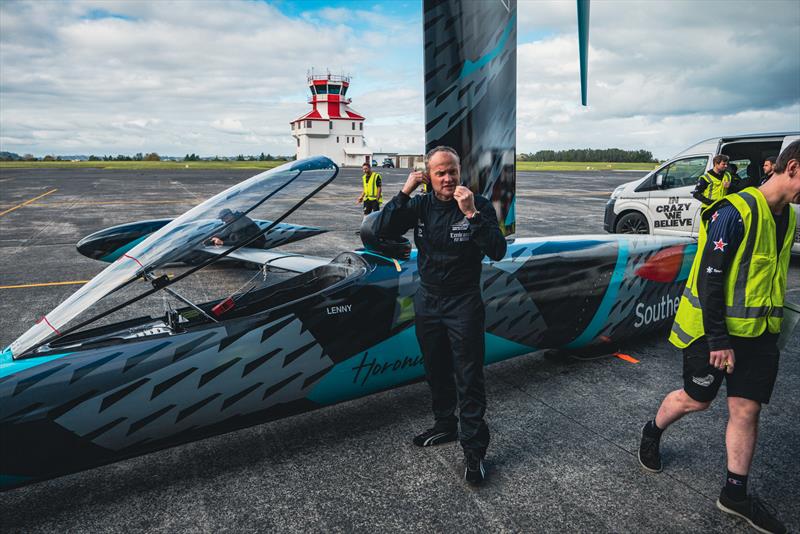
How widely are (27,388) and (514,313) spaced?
9.72 feet

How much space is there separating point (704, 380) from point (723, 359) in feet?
0.64

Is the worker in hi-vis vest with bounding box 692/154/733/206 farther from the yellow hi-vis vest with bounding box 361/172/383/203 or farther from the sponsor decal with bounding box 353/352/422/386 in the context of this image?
the yellow hi-vis vest with bounding box 361/172/383/203

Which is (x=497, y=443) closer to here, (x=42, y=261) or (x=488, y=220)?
(x=488, y=220)

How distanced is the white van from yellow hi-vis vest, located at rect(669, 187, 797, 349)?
6851 millimetres

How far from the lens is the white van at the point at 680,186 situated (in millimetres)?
8940

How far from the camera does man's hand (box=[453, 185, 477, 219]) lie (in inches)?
100

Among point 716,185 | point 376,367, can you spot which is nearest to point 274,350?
point 376,367

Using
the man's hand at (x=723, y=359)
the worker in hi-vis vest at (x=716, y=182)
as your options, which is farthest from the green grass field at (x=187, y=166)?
the man's hand at (x=723, y=359)

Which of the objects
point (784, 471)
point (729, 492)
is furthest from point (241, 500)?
point (784, 471)

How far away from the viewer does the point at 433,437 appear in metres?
3.23

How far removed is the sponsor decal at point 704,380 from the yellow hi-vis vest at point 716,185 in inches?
253

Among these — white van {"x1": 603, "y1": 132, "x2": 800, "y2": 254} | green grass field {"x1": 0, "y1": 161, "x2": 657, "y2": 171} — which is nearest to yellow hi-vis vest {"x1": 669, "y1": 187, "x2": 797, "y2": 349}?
white van {"x1": 603, "y1": 132, "x2": 800, "y2": 254}

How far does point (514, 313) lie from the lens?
3.88 meters

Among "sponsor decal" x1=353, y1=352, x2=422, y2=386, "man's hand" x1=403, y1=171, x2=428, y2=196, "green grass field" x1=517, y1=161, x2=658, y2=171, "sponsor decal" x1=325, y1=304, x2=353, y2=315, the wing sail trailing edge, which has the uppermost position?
"green grass field" x1=517, y1=161, x2=658, y2=171
